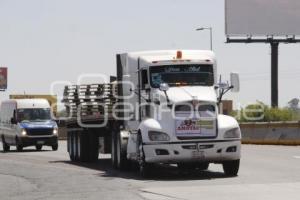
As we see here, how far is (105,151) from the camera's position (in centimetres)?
2425

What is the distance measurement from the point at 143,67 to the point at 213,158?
9.93 feet

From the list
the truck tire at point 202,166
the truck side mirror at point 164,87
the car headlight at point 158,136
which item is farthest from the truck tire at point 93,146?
the car headlight at point 158,136

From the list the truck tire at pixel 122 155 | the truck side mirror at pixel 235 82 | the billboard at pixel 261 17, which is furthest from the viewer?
the billboard at pixel 261 17

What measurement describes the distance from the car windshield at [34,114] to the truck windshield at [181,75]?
19740 mm

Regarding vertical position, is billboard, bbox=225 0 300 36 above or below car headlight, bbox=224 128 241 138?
above

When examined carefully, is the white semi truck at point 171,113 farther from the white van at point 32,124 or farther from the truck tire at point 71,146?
the white van at point 32,124

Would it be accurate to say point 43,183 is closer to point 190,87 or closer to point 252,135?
point 190,87

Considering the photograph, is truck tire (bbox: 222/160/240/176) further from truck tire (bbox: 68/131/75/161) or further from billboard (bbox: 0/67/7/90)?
billboard (bbox: 0/67/7/90)

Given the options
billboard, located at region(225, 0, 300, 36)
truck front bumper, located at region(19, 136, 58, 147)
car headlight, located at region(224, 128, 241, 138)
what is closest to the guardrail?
truck front bumper, located at region(19, 136, 58, 147)

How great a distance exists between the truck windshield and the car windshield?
19740 mm

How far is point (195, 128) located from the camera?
18.0 meters

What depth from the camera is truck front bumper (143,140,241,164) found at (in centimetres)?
1794

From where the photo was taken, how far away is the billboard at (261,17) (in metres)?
78.1

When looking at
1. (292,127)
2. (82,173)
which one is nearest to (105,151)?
(82,173)
